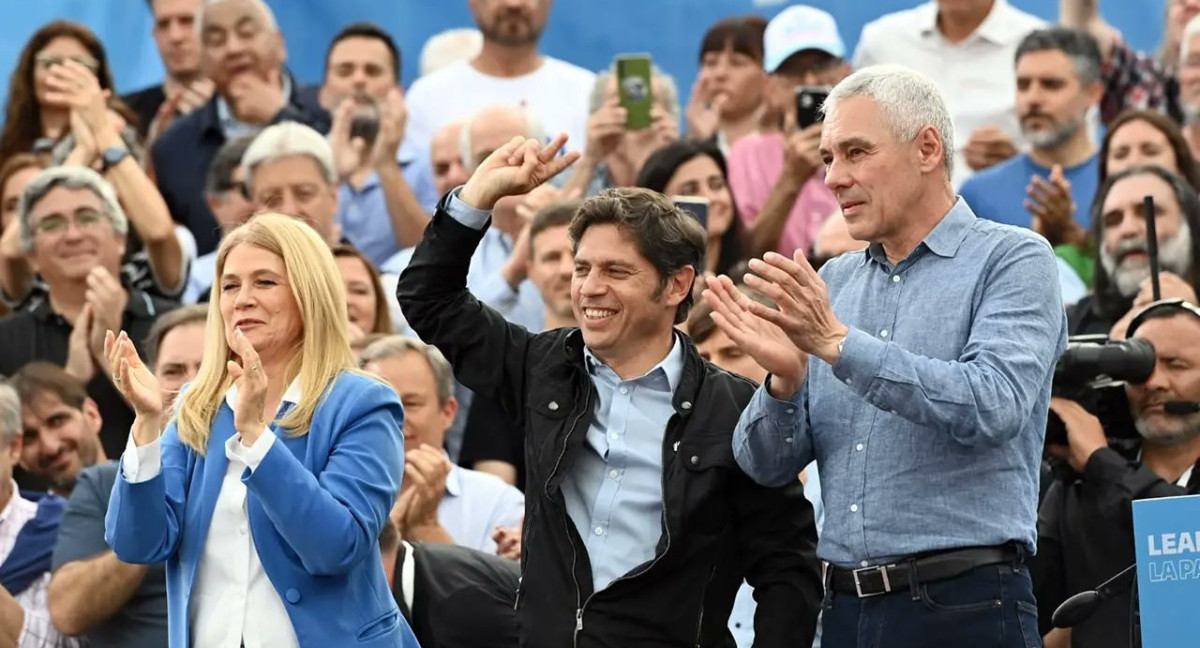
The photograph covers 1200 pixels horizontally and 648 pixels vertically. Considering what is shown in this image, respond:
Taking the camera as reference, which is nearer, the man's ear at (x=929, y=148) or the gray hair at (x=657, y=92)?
the man's ear at (x=929, y=148)

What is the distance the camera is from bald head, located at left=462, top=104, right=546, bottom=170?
8.41m

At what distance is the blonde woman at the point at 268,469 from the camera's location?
14.0ft

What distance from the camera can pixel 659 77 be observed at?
29.7ft

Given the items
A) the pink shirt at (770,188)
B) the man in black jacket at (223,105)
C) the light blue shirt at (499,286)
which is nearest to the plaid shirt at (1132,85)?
the pink shirt at (770,188)

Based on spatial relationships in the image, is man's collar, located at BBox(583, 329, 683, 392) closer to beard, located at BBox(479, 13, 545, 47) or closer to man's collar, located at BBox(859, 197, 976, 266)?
man's collar, located at BBox(859, 197, 976, 266)

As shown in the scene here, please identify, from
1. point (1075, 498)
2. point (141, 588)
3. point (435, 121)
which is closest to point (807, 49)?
point (435, 121)

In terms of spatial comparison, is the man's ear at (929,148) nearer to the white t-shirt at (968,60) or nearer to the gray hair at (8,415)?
the gray hair at (8,415)

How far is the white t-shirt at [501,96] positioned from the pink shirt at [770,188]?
822mm

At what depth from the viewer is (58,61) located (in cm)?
882

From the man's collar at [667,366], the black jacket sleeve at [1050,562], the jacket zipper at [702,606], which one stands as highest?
the man's collar at [667,366]

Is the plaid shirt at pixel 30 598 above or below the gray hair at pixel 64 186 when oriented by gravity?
Result: below

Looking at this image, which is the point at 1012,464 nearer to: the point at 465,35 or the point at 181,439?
the point at 181,439

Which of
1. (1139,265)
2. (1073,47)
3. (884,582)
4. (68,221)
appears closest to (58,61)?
(68,221)

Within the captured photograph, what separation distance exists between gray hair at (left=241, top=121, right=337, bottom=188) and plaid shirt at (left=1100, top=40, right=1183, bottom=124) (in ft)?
11.9
